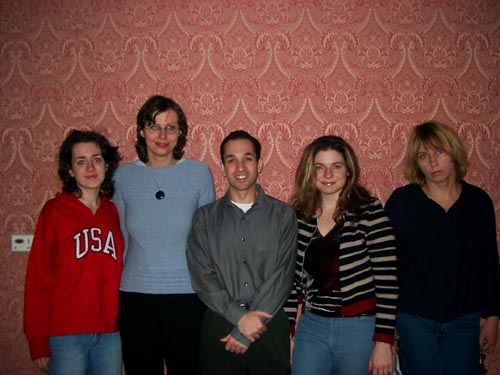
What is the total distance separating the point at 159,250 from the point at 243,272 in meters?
0.43

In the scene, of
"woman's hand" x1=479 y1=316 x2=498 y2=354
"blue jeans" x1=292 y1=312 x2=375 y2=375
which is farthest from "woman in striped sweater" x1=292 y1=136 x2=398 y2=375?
"woman's hand" x1=479 y1=316 x2=498 y2=354

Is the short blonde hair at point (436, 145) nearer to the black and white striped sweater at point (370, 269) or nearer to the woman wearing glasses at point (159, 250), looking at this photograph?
the black and white striped sweater at point (370, 269)

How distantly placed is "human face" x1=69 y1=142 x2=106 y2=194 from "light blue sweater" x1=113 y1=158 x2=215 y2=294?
120mm

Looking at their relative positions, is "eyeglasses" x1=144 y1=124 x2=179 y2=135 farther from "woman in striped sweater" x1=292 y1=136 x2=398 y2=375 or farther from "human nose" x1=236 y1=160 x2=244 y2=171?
"woman in striped sweater" x1=292 y1=136 x2=398 y2=375

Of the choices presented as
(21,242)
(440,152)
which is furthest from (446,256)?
(21,242)

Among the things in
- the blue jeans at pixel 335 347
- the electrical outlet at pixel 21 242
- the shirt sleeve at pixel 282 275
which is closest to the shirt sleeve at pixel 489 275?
the blue jeans at pixel 335 347

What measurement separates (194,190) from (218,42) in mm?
1040

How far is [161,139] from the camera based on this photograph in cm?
169

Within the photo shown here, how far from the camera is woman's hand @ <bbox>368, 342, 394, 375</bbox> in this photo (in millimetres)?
1399

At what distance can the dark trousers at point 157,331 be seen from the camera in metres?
1.54

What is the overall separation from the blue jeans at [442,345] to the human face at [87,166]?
167cm

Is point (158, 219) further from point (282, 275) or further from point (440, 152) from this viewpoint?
point (440, 152)

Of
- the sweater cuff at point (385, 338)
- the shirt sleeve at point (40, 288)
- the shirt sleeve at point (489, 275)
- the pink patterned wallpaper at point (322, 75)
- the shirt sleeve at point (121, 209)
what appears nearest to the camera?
the sweater cuff at point (385, 338)

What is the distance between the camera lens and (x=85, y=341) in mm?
1536
